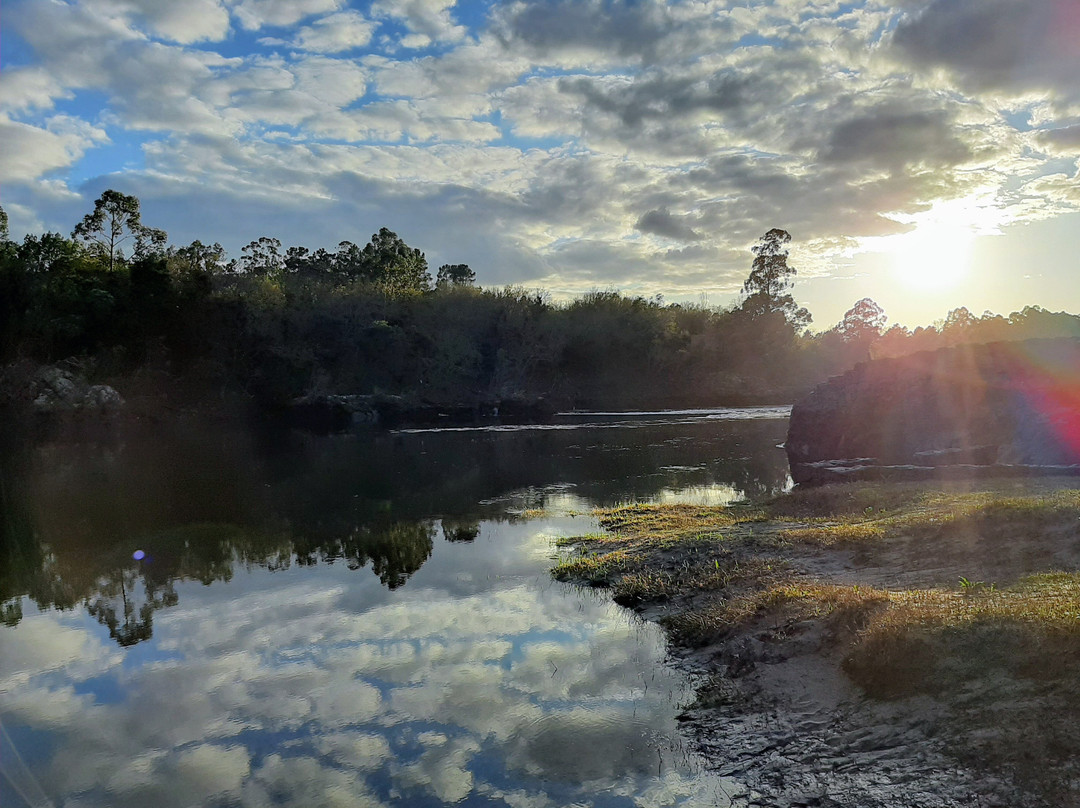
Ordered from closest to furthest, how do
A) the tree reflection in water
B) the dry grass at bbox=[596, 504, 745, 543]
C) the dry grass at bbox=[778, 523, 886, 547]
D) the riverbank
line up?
the riverbank → the dry grass at bbox=[778, 523, 886, 547] → the dry grass at bbox=[596, 504, 745, 543] → the tree reflection in water

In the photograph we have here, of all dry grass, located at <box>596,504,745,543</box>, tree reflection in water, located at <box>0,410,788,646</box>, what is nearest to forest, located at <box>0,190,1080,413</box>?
tree reflection in water, located at <box>0,410,788,646</box>

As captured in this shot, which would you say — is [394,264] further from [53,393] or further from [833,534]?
[833,534]

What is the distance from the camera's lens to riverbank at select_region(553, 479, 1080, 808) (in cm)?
692

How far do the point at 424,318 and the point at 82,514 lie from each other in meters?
79.0

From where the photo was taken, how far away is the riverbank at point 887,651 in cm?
692

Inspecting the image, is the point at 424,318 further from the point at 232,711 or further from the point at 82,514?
the point at 232,711

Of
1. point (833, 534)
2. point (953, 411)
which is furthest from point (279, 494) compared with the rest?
point (953, 411)

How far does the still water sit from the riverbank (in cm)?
84

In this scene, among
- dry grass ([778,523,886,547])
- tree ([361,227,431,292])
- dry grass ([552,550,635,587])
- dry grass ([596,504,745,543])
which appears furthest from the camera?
tree ([361,227,431,292])

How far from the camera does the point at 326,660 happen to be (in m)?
12.6

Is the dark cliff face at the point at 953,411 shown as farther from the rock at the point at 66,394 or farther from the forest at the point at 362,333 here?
the rock at the point at 66,394

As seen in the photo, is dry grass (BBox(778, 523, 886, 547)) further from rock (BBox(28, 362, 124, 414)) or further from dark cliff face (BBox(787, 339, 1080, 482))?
rock (BBox(28, 362, 124, 414))

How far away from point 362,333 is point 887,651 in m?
95.6

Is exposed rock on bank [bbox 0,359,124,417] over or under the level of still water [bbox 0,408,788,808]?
over
